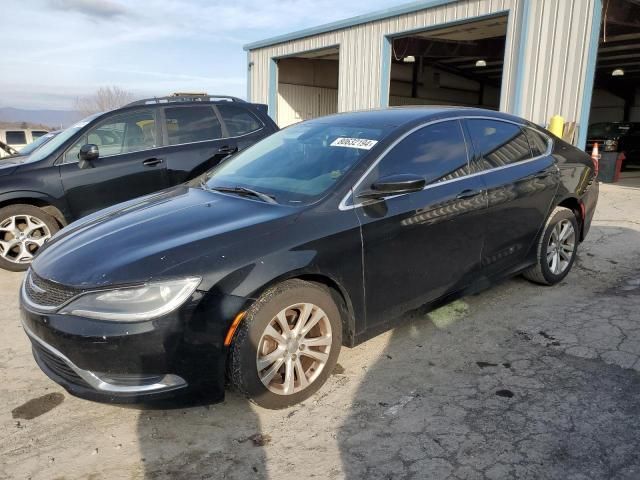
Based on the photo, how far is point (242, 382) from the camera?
2514 mm

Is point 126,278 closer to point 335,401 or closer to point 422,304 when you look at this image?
point 335,401

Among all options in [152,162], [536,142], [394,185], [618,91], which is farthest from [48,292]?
[618,91]

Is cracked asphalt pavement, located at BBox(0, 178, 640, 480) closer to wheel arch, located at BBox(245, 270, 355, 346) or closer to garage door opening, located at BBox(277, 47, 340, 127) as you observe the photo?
wheel arch, located at BBox(245, 270, 355, 346)

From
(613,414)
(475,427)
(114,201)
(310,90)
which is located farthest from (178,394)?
(310,90)

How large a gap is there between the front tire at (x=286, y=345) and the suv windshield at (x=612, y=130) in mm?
16949

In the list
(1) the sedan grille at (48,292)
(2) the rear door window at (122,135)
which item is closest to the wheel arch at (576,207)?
(1) the sedan grille at (48,292)

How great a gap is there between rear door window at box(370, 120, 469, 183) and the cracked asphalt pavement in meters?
1.17

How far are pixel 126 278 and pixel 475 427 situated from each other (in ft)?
6.10

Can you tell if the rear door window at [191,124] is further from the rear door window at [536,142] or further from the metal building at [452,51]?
the metal building at [452,51]

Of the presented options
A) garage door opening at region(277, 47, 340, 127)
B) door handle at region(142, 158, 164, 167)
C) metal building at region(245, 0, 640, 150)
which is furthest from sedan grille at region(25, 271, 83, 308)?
garage door opening at region(277, 47, 340, 127)

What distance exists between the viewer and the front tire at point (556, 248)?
428cm

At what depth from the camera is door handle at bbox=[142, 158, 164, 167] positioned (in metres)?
5.70

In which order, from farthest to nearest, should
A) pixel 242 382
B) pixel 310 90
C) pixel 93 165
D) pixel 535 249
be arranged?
1. pixel 310 90
2. pixel 93 165
3. pixel 535 249
4. pixel 242 382

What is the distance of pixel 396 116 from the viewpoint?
3.55 m
